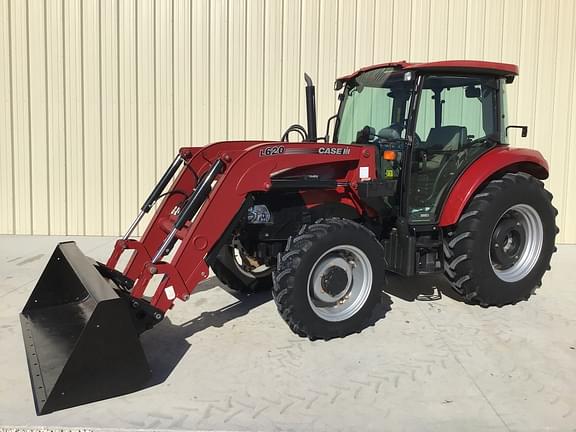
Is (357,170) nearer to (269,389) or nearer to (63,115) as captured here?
(269,389)

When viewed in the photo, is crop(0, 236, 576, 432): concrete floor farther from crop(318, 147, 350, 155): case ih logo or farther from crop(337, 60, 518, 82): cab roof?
crop(337, 60, 518, 82): cab roof

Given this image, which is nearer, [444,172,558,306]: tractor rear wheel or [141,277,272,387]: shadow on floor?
[141,277,272,387]: shadow on floor

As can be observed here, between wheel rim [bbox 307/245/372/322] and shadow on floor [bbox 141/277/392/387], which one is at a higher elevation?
wheel rim [bbox 307/245/372/322]

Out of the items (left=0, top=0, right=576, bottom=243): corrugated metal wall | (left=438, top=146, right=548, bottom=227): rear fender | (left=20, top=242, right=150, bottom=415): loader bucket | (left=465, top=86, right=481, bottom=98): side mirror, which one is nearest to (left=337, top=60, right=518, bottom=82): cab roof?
(left=465, top=86, right=481, bottom=98): side mirror

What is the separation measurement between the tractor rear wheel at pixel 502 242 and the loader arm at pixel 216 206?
3.23 feet

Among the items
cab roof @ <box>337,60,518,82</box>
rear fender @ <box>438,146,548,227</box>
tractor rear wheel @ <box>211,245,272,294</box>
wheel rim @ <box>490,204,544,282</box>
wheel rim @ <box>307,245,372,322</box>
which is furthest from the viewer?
tractor rear wheel @ <box>211,245,272,294</box>

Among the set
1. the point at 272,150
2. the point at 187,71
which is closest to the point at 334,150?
the point at 272,150

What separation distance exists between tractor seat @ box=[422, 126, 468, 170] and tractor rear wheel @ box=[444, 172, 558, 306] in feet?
1.43

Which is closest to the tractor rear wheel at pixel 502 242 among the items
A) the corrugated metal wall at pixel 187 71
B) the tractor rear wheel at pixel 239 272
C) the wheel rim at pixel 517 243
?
the wheel rim at pixel 517 243

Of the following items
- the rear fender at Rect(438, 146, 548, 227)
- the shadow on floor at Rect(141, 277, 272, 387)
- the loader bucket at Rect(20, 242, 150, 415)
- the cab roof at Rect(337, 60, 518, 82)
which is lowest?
the shadow on floor at Rect(141, 277, 272, 387)

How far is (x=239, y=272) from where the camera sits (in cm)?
509

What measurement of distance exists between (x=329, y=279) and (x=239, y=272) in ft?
4.27

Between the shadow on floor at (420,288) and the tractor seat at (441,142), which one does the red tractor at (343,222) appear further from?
the shadow on floor at (420,288)

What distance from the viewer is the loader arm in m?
3.53
